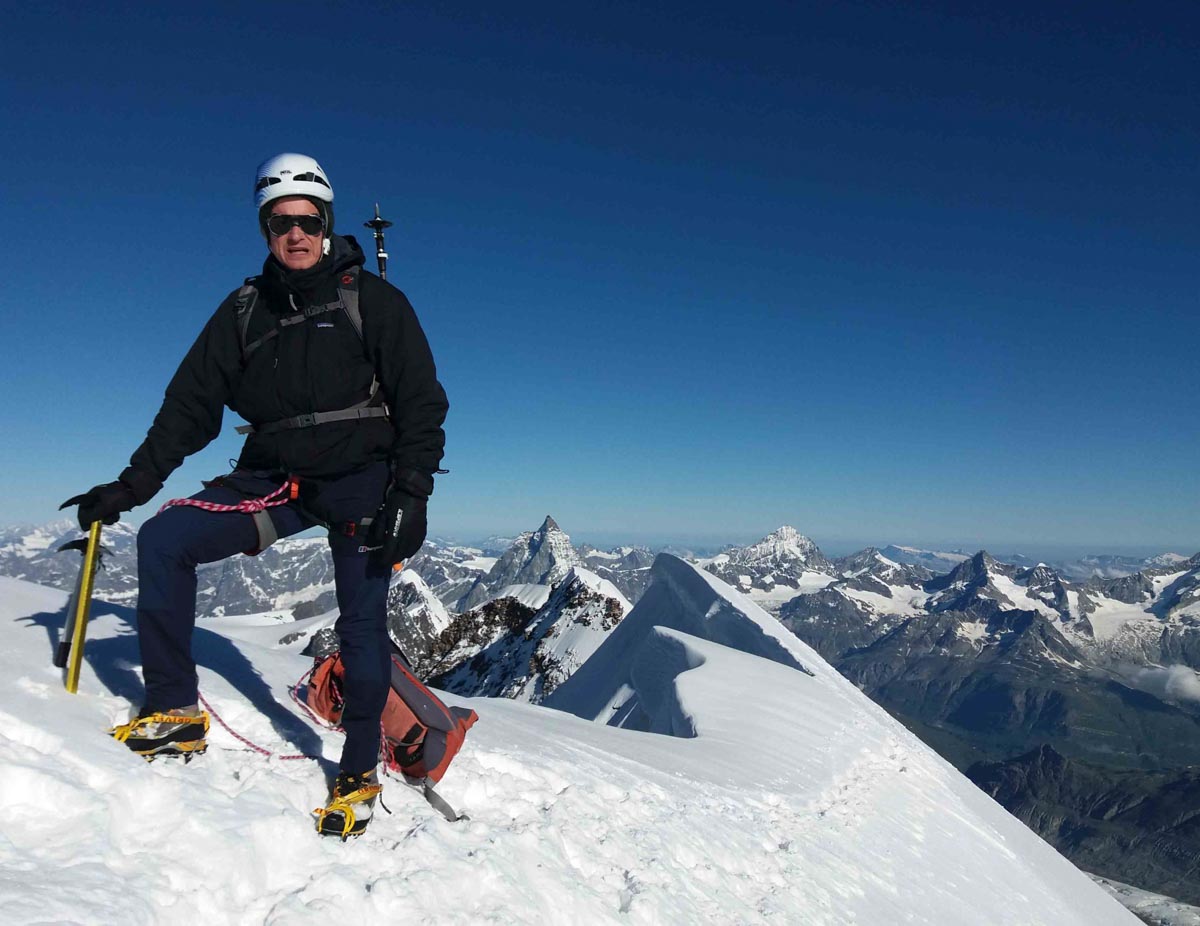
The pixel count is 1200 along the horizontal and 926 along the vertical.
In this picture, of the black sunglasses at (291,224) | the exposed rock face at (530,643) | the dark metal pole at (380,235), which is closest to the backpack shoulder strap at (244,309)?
the black sunglasses at (291,224)

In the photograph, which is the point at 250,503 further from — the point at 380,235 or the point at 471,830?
the point at 380,235

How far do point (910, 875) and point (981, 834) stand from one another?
466cm

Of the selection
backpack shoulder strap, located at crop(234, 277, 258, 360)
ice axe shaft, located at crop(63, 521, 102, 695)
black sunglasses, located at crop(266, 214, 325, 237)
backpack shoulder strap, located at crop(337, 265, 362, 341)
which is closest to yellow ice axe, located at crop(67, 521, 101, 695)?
ice axe shaft, located at crop(63, 521, 102, 695)

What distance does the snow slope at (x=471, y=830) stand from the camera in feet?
13.1

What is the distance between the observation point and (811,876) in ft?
25.7

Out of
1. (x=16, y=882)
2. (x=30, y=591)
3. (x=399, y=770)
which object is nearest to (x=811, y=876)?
(x=399, y=770)

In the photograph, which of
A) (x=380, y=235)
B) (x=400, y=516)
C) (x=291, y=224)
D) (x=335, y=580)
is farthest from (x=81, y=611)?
(x=380, y=235)

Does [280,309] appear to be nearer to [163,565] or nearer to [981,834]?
[163,565]

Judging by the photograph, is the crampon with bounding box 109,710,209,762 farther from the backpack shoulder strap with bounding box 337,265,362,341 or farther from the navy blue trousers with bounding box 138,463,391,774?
the backpack shoulder strap with bounding box 337,265,362,341

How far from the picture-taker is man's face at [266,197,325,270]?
16.5 feet

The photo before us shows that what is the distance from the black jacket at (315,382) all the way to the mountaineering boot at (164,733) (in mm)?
1618

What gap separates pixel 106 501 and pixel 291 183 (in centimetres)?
263

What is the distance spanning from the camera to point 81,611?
5.06 m

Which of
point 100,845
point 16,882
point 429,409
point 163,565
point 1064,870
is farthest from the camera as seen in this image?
point 1064,870
